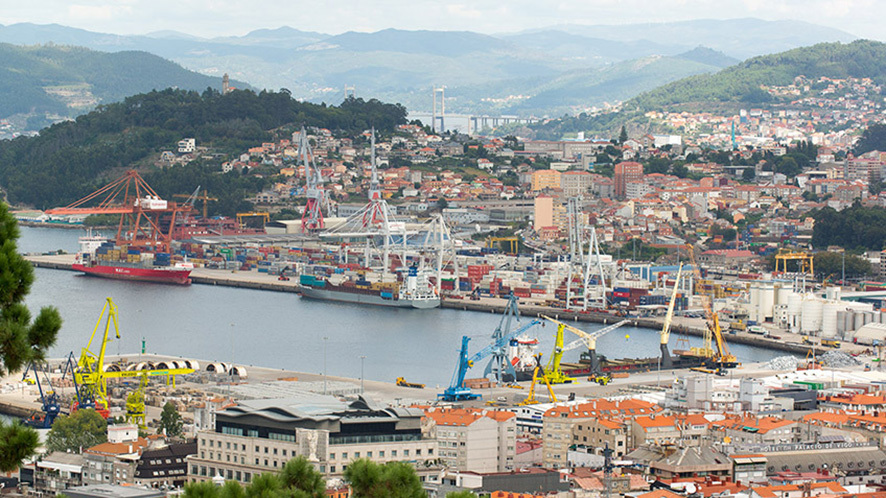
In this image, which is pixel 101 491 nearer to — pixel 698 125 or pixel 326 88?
pixel 698 125

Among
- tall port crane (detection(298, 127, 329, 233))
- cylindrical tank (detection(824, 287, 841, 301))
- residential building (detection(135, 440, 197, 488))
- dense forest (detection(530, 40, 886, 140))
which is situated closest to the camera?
residential building (detection(135, 440, 197, 488))

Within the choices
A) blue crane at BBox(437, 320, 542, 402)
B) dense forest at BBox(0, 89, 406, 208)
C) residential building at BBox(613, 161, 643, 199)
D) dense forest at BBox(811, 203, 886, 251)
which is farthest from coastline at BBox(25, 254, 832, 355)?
residential building at BBox(613, 161, 643, 199)

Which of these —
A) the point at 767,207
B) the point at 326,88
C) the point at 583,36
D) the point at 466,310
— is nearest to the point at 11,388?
the point at 466,310

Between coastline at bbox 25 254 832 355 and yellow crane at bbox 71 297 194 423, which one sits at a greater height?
yellow crane at bbox 71 297 194 423

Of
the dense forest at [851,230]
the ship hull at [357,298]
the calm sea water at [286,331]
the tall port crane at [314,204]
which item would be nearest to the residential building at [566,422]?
the calm sea water at [286,331]

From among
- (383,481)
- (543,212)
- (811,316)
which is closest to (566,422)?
(383,481)

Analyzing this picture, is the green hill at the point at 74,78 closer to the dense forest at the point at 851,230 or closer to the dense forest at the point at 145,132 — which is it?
the dense forest at the point at 145,132

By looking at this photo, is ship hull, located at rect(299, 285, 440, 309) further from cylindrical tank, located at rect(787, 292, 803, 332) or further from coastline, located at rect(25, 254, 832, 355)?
cylindrical tank, located at rect(787, 292, 803, 332)
